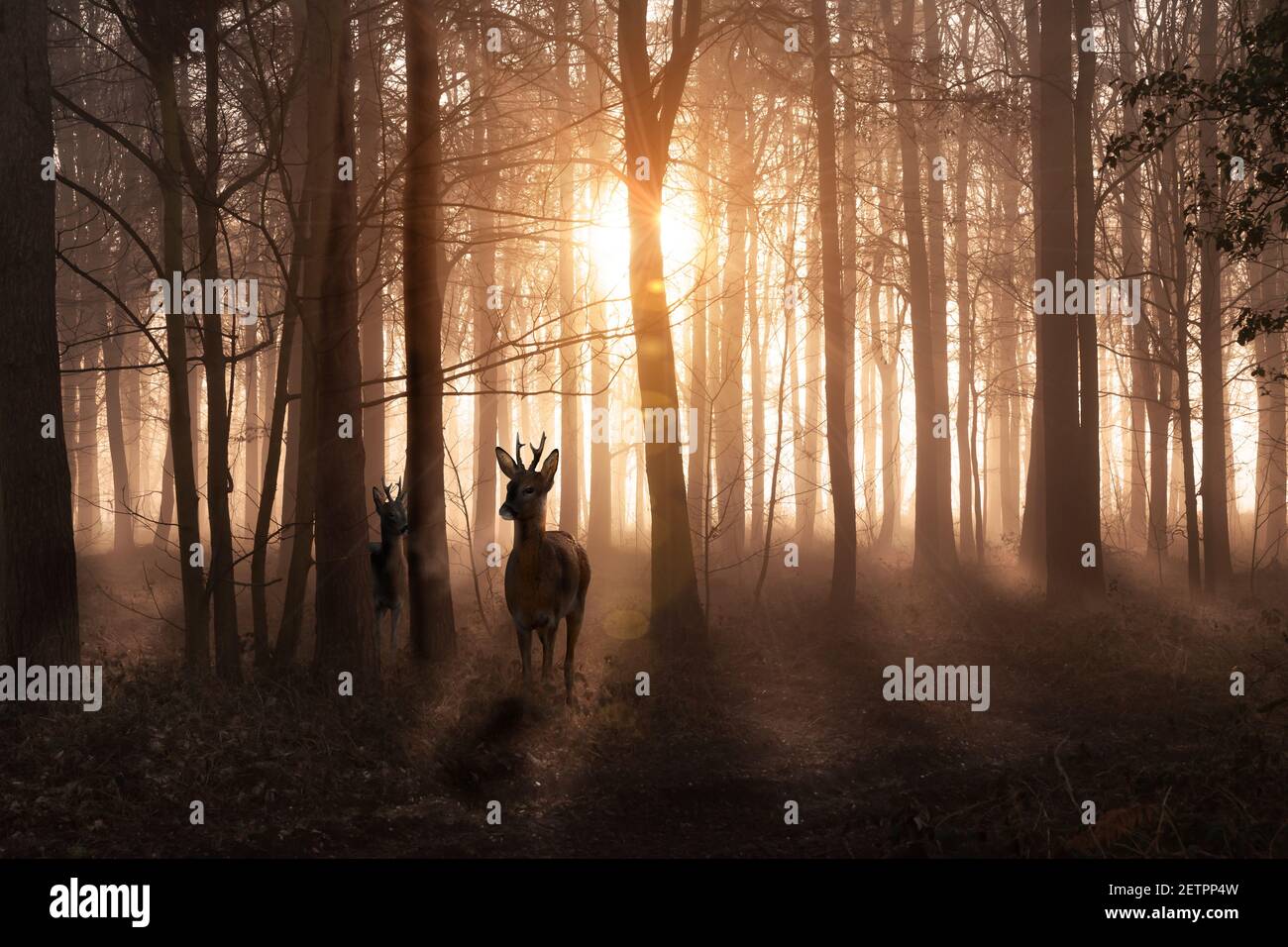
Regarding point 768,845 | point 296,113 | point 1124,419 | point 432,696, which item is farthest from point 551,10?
point 1124,419

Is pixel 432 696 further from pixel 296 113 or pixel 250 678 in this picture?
pixel 296 113

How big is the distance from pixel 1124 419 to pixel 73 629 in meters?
41.6

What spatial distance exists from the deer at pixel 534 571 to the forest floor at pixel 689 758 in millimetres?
481

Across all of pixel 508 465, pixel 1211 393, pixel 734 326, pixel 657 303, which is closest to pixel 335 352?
pixel 508 465

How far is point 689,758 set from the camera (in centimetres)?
983

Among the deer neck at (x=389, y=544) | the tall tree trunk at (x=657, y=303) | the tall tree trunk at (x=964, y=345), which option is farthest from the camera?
the tall tree trunk at (x=964, y=345)

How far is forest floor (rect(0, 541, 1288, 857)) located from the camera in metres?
7.20

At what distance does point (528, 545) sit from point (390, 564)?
3.04m

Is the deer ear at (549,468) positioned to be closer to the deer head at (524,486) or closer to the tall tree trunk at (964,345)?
the deer head at (524,486)

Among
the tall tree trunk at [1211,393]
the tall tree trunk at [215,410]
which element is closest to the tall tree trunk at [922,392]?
→ the tall tree trunk at [1211,393]

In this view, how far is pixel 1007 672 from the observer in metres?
13.1

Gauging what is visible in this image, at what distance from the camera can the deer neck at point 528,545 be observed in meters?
11.3

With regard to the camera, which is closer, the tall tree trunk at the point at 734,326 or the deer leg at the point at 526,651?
the deer leg at the point at 526,651

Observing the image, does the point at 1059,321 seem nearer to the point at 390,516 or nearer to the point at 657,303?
the point at 657,303
